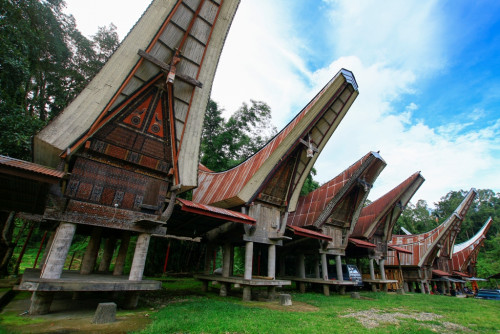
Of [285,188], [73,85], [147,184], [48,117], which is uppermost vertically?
[73,85]

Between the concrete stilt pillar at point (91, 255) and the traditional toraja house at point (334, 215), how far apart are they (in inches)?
417

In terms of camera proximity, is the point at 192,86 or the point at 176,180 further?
the point at 192,86

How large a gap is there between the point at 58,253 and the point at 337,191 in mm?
15079

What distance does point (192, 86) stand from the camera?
9.42 m

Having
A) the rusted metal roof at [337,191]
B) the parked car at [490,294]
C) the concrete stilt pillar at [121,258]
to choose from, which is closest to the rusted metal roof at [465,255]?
the parked car at [490,294]

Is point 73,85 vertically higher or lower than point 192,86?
higher

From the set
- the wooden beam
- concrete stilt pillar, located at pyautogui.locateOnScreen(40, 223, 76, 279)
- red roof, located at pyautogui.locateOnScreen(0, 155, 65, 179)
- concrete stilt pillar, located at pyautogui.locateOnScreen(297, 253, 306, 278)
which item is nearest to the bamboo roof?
the wooden beam

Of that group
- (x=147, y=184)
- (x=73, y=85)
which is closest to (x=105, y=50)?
(x=73, y=85)

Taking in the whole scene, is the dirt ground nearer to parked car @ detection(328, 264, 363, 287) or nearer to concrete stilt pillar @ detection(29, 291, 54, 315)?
concrete stilt pillar @ detection(29, 291, 54, 315)

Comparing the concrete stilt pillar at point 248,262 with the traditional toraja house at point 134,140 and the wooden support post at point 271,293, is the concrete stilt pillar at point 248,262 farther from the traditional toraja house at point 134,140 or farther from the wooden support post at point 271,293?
the traditional toraja house at point 134,140

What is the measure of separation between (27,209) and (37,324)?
576 cm

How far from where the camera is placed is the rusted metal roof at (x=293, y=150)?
11375 mm

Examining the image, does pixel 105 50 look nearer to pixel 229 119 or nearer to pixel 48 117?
pixel 48 117

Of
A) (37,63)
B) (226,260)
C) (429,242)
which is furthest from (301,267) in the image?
(37,63)
